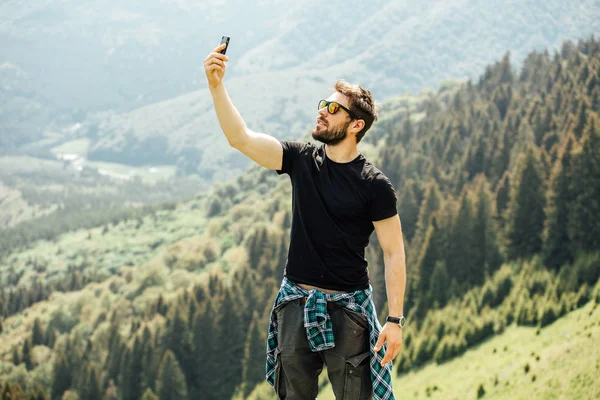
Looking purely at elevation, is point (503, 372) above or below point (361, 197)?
below

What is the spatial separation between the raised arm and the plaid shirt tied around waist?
62.0 inches

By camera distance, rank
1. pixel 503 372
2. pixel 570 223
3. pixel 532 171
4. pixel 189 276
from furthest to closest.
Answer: pixel 189 276 → pixel 532 171 → pixel 570 223 → pixel 503 372

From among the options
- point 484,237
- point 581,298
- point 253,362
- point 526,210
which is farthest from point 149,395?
point 581,298

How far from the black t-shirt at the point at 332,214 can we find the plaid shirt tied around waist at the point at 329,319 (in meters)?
0.12

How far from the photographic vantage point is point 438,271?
72250mm

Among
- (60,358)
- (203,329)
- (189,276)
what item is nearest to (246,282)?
(203,329)

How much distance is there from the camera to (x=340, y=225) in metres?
7.49

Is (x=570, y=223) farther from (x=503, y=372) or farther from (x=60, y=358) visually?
(x=60, y=358)

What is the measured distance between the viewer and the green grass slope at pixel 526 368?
790 inches

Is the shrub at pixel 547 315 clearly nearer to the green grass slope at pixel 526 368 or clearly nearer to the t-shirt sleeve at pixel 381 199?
the green grass slope at pixel 526 368

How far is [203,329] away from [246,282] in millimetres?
13156

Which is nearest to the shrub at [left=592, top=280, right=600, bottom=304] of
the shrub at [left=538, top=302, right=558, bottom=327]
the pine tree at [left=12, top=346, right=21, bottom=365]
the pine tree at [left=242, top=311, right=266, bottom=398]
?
the shrub at [left=538, top=302, right=558, bottom=327]

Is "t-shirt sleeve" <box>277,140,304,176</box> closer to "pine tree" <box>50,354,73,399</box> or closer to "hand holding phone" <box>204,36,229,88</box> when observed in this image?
"hand holding phone" <box>204,36,229,88</box>

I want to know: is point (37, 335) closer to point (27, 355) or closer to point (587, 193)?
point (27, 355)
